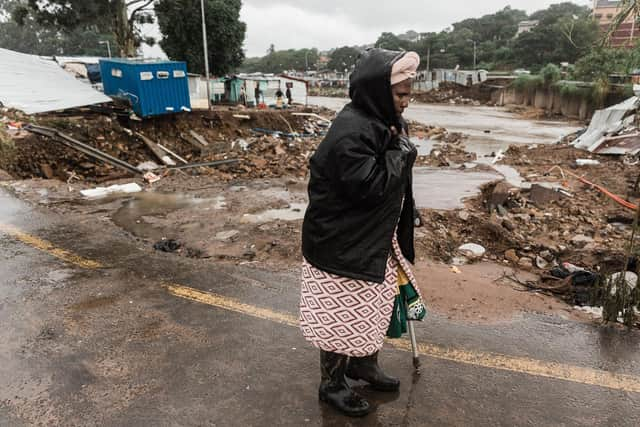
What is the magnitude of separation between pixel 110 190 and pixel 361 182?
21.8ft

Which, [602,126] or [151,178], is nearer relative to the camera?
[151,178]

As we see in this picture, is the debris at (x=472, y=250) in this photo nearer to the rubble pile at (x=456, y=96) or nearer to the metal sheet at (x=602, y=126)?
the metal sheet at (x=602, y=126)

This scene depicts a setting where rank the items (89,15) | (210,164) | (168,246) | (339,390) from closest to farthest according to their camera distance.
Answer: (339,390), (168,246), (210,164), (89,15)

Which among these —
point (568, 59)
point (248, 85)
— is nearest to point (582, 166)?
point (248, 85)

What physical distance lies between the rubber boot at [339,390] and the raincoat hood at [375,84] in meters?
1.17

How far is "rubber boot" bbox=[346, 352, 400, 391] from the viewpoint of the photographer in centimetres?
235

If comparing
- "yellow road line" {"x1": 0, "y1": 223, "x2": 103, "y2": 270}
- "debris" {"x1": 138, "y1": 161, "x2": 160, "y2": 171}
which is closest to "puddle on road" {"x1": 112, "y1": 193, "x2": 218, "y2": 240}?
"yellow road line" {"x1": 0, "y1": 223, "x2": 103, "y2": 270}

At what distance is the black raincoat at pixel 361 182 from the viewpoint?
1802 mm

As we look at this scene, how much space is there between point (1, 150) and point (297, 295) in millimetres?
8420

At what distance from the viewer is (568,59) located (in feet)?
173

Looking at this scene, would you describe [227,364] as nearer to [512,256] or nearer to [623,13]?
[512,256]

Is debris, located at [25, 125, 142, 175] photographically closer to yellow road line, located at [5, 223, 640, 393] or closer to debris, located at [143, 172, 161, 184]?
debris, located at [143, 172, 161, 184]

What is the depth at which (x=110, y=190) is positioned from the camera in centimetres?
733

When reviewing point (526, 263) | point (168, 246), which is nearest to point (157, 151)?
point (168, 246)
